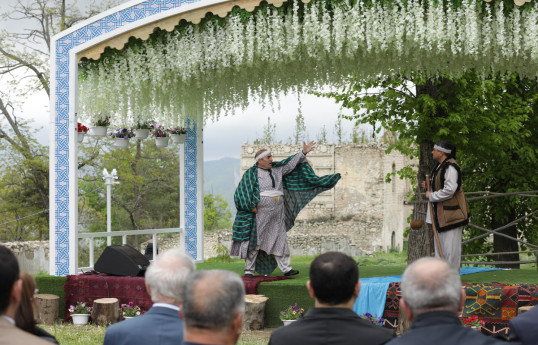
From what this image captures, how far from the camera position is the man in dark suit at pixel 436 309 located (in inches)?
94.7

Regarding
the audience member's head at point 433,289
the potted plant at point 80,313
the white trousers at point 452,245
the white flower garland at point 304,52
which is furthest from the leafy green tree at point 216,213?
the audience member's head at point 433,289

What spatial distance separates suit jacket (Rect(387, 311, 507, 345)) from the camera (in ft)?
7.86

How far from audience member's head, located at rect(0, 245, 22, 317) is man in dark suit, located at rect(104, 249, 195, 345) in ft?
1.46

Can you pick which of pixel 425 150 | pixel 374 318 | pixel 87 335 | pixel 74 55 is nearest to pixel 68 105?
pixel 74 55

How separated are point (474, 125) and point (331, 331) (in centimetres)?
929

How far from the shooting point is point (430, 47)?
7.70 metres

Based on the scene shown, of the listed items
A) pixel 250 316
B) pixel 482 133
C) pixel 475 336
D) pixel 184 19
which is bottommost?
pixel 250 316

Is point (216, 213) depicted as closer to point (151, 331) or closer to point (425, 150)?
point (425, 150)

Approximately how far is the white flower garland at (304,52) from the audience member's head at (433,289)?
17.8 feet

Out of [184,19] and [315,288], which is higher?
[184,19]

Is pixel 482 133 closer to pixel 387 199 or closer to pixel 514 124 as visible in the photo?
pixel 514 124

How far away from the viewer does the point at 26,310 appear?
267 centimetres

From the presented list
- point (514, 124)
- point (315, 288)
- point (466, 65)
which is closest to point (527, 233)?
point (514, 124)

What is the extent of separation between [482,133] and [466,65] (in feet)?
10.1
